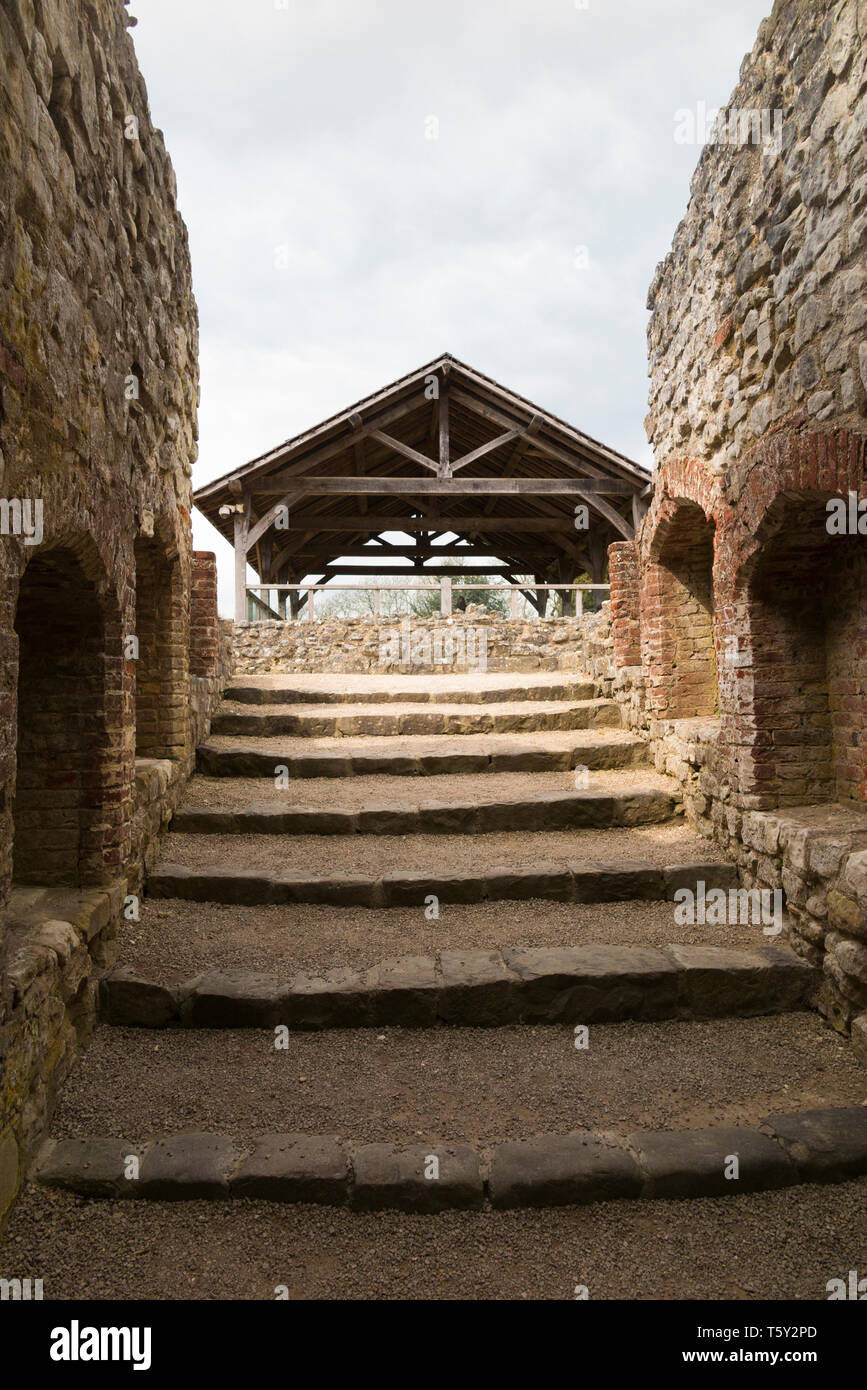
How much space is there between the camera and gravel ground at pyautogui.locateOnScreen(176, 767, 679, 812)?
5.54m

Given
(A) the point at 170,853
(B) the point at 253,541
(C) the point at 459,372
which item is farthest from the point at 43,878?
(C) the point at 459,372

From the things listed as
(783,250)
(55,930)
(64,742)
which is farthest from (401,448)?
(55,930)

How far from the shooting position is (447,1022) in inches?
135

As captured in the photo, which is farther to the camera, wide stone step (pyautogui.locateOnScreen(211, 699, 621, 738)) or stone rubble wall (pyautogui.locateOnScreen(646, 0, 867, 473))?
wide stone step (pyautogui.locateOnScreen(211, 699, 621, 738))

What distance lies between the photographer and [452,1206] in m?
2.48

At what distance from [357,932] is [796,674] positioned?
2.93 m

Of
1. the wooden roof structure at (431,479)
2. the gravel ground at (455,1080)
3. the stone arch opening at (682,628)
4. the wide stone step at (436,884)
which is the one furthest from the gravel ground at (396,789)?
the wooden roof structure at (431,479)

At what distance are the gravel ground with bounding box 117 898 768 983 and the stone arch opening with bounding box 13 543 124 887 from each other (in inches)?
21.8

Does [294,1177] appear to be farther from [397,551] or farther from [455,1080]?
[397,551]

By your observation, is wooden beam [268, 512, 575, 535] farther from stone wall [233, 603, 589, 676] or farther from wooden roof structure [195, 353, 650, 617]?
stone wall [233, 603, 589, 676]

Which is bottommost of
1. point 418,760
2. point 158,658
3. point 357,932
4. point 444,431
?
point 357,932

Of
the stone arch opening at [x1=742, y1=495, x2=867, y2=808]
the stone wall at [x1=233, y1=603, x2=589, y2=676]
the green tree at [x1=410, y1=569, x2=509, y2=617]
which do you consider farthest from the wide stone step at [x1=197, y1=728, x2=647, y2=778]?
the green tree at [x1=410, y1=569, x2=509, y2=617]

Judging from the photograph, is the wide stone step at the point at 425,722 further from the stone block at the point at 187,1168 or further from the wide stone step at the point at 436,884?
the stone block at the point at 187,1168

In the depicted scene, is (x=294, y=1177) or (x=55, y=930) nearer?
(x=294, y=1177)
